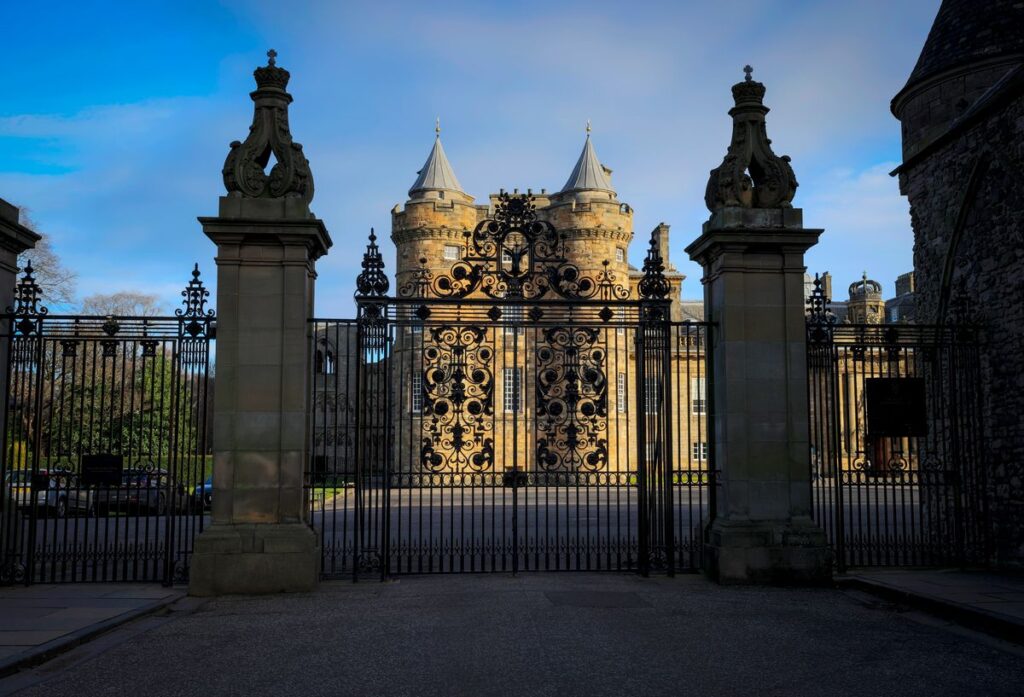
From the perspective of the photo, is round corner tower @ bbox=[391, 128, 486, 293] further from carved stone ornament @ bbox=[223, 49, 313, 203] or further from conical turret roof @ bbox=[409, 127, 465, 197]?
carved stone ornament @ bbox=[223, 49, 313, 203]

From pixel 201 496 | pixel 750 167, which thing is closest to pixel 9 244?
pixel 201 496

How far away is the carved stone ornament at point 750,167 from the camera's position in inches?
424

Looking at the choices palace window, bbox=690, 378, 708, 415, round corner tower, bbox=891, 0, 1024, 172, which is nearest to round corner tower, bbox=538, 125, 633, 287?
palace window, bbox=690, 378, 708, 415

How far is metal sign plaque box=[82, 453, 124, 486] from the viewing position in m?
10.2

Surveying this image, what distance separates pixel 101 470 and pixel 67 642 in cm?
348

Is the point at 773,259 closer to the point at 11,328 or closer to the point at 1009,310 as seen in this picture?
the point at 1009,310

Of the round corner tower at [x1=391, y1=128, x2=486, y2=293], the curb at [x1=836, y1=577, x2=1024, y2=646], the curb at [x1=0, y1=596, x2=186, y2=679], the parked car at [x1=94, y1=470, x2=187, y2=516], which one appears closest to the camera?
the curb at [x1=0, y1=596, x2=186, y2=679]


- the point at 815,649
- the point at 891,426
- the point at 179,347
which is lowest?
the point at 815,649

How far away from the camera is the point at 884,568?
1105 centimetres

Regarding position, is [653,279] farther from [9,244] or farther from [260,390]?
[9,244]

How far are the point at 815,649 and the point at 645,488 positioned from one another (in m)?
3.74

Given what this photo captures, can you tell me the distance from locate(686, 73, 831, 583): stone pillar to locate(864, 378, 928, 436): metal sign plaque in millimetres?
1326

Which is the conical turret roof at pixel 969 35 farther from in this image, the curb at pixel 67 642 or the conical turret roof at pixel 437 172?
the conical turret roof at pixel 437 172

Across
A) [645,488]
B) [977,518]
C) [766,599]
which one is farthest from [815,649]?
[977,518]
